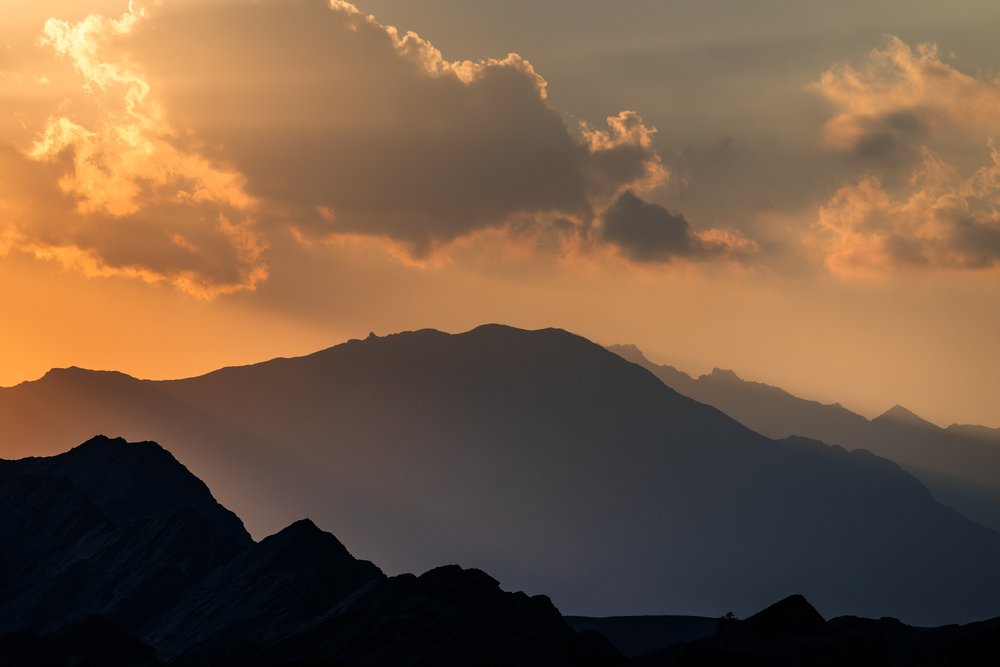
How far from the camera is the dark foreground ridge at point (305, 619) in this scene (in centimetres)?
12075

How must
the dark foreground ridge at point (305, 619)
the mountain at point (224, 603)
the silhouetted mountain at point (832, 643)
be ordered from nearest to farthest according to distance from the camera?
the silhouetted mountain at point (832, 643)
the dark foreground ridge at point (305, 619)
the mountain at point (224, 603)

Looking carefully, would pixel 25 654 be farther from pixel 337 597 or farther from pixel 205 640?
pixel 337 597

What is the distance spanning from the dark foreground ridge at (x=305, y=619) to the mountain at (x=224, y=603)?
188 mm

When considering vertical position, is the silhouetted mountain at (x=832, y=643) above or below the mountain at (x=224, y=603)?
below

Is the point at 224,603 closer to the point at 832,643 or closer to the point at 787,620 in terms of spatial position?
the point at 787,620

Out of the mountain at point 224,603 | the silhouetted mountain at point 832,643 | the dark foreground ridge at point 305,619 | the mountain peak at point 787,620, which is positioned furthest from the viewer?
the mountain at point 224,603

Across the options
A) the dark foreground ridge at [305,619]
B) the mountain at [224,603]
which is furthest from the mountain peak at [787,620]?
the mountain at [224,603]

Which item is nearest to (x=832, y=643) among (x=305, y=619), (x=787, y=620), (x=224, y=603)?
(x=787, y=620)

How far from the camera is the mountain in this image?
12725cm

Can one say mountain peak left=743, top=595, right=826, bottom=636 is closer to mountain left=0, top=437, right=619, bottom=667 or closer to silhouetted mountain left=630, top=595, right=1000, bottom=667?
silhouetted mountain left=630, top=595, right=1000, bottom=667

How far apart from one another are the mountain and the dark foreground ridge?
0.19 metres

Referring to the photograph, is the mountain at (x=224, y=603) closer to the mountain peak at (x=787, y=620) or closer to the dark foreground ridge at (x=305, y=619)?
the dark foreground ridge at (x=305, y=619)

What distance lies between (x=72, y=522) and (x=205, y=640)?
53306 mm

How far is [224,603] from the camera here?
503ft
